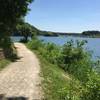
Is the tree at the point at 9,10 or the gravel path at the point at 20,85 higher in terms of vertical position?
the tree at the point at 9,10

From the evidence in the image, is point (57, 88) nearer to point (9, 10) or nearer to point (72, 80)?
point (72, 80)

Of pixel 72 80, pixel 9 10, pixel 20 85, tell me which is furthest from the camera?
pixel 9 10

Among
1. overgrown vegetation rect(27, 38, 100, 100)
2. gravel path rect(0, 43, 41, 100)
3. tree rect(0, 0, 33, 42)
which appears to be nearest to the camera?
overgrown vegetation rect(27, 38, 100, 100)

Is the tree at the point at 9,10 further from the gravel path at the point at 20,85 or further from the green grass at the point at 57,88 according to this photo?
the green grass at the point at 57,88

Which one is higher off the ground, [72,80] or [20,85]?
[72,80]

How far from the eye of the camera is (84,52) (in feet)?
104

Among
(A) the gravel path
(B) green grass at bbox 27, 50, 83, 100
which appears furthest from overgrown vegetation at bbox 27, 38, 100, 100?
(A) the gravel path

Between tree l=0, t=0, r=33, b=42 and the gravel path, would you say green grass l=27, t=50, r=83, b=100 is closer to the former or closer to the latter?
the gravel path

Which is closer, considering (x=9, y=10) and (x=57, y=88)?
(x=57, y=88)

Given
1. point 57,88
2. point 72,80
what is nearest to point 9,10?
point 57,88

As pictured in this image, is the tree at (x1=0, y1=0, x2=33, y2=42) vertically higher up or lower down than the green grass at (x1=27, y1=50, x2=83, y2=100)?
higher up

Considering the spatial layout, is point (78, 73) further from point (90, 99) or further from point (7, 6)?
point (90, 99)

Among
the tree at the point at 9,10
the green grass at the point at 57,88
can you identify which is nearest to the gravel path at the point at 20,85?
the green grass at the point at 57,88

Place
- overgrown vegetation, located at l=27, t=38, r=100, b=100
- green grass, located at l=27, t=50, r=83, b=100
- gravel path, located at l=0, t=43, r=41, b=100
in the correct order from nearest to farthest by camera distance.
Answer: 1. overgrown vegetation, located at l=27, t=38, r=100, b=100
2. green grass, located at l=27, t=50, r=83, b=100
3. gravel path, located at l=0, t=43, r=41, b=100
